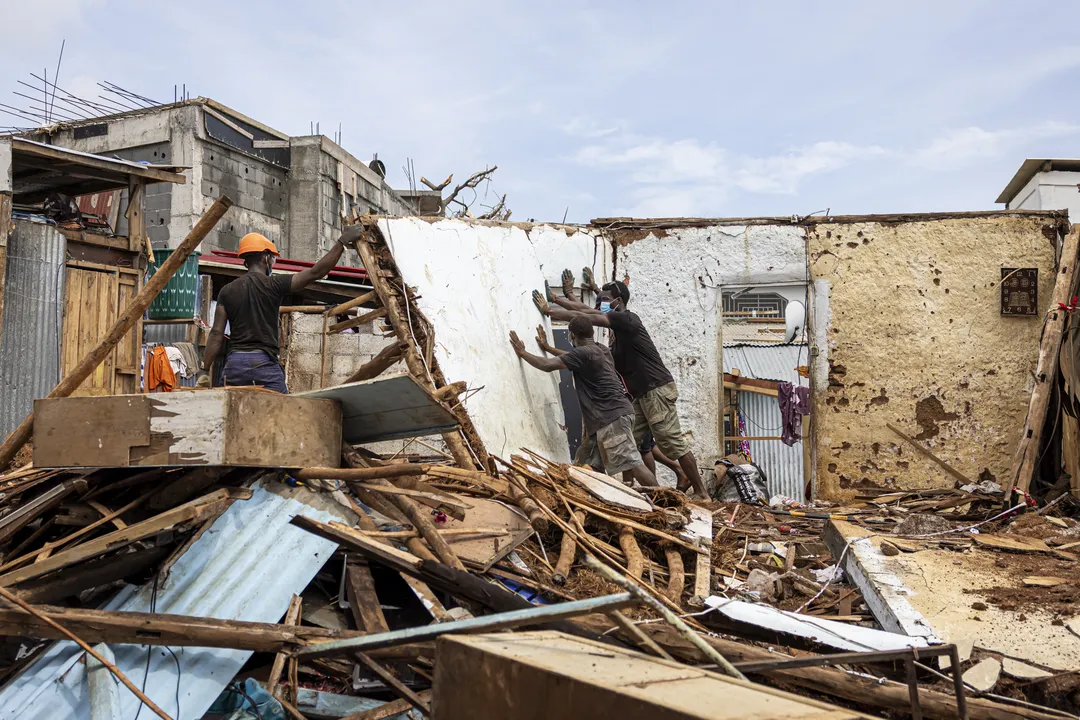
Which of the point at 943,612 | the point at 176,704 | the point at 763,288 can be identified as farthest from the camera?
the point at 763,288

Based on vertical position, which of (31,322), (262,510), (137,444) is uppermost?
(31,322)

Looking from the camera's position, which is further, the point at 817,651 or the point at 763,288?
the point at 763,288

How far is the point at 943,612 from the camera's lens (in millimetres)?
4348

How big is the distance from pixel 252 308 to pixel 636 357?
13.4 feet

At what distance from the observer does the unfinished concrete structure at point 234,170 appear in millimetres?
19625

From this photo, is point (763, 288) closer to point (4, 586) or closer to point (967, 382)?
point (967, 382)

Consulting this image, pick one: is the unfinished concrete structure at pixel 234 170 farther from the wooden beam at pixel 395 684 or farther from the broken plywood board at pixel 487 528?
the wooden beam at pixel 395 684

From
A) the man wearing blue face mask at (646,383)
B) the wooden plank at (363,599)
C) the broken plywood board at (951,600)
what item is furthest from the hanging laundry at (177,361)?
the broken plywood board at (951,600)

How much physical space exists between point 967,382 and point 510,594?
7.19 m

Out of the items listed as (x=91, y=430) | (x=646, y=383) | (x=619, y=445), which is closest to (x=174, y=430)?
(x=91, y=430)

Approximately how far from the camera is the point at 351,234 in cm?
641

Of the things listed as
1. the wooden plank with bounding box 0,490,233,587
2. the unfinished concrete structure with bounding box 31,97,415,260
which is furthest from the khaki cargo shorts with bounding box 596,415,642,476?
the unfinished concrete structure with bounding box 31,97,415,260

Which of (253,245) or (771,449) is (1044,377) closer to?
(771,449)

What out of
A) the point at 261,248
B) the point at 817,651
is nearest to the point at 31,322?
the point at 261,248
